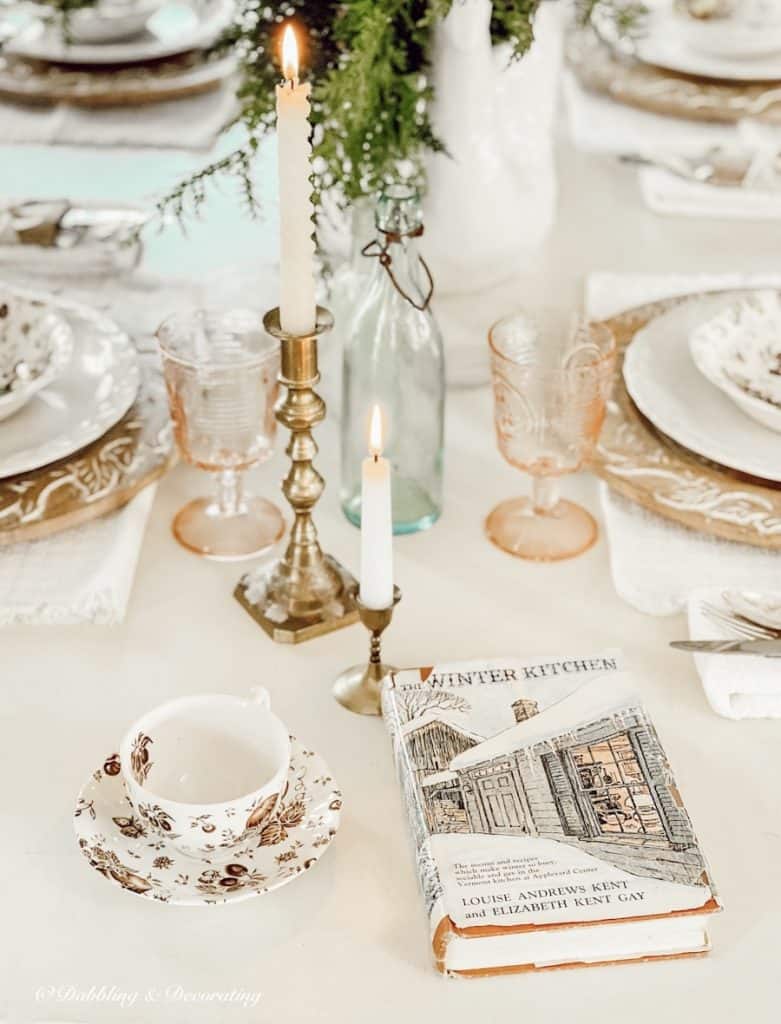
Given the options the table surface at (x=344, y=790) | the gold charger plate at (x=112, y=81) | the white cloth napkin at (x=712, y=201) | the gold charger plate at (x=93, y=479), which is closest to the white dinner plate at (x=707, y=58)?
the white cloth napkin at (x=712, y=201)

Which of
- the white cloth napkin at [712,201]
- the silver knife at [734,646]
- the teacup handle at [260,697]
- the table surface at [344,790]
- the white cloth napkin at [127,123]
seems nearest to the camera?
the table surface at [344,790]

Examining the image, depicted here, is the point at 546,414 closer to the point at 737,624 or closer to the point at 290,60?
the point at 737,624

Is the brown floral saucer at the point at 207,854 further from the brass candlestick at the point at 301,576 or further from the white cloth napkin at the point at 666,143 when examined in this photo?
the white cloth napkin at the point at 666,143

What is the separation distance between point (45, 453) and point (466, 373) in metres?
0.43

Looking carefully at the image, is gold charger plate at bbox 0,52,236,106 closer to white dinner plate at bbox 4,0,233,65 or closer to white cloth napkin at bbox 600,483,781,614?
white dinner plate at bbox 4,0,233,65

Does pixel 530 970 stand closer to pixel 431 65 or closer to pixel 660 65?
pixel 431 65

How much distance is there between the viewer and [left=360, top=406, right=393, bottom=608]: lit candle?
0.88 metres

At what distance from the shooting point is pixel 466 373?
1.32m

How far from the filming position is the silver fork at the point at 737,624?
0.98 metres

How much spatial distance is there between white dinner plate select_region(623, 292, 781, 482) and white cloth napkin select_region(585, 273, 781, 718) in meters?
0.07

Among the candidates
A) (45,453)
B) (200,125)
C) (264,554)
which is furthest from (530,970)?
(200,125)

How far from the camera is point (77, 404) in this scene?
3.87 feet

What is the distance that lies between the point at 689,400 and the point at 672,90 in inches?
32.1

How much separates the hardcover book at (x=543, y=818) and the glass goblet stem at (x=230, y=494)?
297 mm
